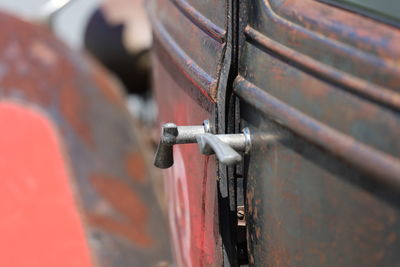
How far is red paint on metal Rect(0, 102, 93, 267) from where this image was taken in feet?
5.25

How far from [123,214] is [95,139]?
0.32 m

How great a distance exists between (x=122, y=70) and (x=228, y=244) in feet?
12.7

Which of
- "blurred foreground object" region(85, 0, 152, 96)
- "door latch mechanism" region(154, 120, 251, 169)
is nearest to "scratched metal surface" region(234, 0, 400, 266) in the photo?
"door latch mechanism" region(154, 120, 251, 169)

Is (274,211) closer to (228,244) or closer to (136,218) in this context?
(228,244)

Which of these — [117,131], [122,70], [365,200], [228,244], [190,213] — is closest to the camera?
[365,200]

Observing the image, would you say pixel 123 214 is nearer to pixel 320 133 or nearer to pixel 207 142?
pixel 207 142

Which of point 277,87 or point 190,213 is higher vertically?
point 277,87

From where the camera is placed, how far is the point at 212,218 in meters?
0.93

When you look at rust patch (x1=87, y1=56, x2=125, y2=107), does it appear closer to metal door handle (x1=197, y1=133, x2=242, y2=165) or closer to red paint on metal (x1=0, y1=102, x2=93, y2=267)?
red paint on metal (x1=0, y1=102, x2=93, y2=267)

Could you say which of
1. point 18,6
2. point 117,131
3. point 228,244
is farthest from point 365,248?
point 18,6

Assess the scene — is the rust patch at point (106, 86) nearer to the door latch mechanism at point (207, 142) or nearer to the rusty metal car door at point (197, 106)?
the rusty metal car door at point (197, 106)

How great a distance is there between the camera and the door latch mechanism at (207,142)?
0.73m

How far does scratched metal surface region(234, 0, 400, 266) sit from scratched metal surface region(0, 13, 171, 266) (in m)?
0.92

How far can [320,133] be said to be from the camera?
0.67 m
